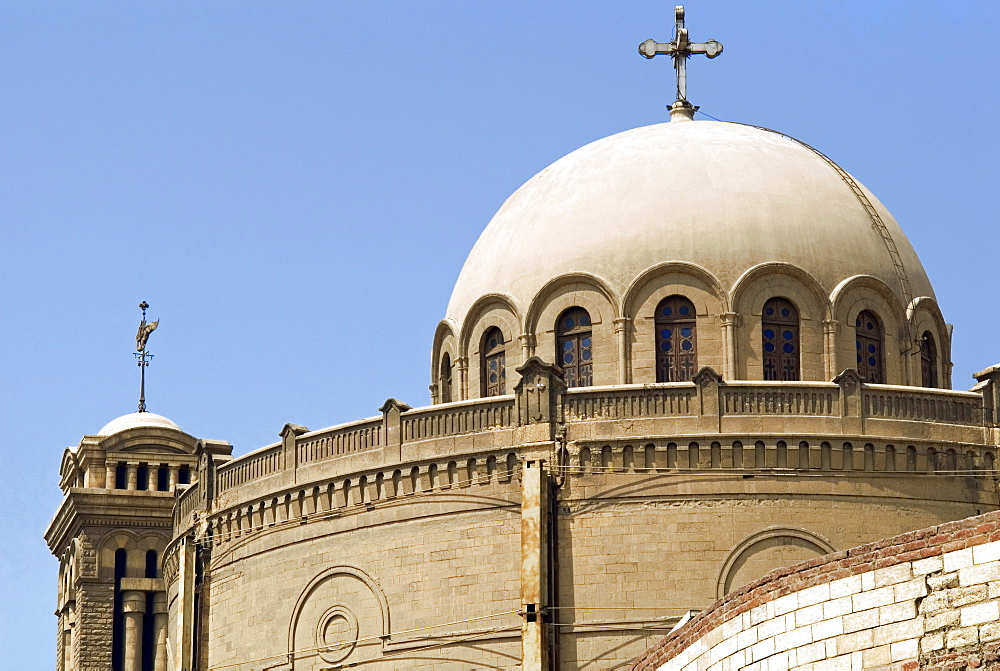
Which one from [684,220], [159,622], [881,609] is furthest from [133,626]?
[881,609]

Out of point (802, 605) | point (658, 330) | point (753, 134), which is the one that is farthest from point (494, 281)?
point (802, 605)

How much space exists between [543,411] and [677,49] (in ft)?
48.6

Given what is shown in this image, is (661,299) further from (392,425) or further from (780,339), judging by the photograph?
(392,425)

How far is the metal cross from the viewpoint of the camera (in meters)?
47.7

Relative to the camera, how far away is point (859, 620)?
1662cm

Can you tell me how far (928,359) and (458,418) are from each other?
12.0 meters

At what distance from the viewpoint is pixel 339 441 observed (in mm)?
38406

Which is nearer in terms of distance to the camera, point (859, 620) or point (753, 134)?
point (859, 620)

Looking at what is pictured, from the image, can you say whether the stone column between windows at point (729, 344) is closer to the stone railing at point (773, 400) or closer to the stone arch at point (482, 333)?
the stone railing at point (773, 400)


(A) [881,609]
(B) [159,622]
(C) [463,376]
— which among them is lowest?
(A) [881,609]

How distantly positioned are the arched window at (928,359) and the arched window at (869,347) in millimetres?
1377

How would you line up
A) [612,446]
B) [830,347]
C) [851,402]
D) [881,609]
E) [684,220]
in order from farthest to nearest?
[684,220] → [830,347] → [851,402] → [612,446] → [881,609]

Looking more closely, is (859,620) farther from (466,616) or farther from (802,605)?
(466,616)

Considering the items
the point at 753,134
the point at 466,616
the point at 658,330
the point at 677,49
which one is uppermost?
the point at 677,49
